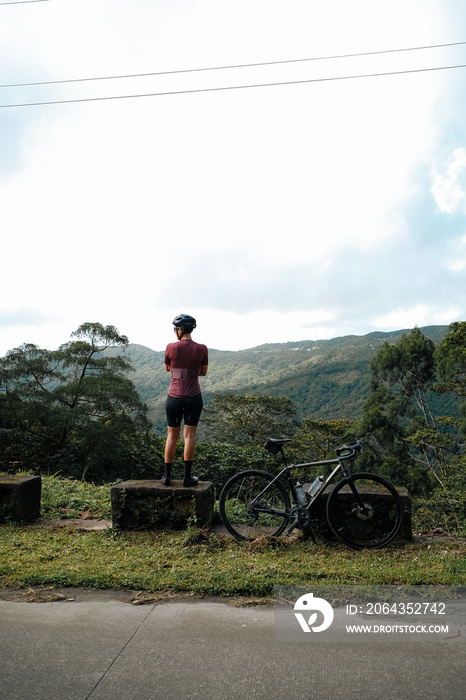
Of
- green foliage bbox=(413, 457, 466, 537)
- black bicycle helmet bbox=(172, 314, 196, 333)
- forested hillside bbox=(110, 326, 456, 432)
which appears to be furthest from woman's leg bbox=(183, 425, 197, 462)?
forested hillside bbox=(110, 326, 456, 432)

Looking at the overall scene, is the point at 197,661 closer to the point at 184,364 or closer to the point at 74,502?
the point at 184,364

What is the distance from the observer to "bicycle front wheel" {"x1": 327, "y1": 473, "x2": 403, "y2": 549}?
4137 millimetres

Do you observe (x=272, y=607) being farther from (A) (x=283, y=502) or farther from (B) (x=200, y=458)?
(B) (x=200, y=458)

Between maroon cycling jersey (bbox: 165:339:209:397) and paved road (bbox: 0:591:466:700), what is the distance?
224cm

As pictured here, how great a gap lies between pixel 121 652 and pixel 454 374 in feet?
82.3

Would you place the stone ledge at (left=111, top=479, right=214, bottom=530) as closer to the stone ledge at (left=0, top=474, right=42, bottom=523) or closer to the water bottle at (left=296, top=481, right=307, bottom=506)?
the water bottle at (left=296, top=481, right=307, bottom=506)

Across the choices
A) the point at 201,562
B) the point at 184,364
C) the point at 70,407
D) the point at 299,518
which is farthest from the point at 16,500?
the point at 70,407

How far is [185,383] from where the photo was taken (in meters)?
4.79

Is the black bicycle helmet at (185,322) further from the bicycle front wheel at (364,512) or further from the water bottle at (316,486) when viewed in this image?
the bicycle front wheel at (364,512)

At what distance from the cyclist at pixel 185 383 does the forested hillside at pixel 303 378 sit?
143ft

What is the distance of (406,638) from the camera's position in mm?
2508

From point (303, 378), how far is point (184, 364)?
87.6 meters

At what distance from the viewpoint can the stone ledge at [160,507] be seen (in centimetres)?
454

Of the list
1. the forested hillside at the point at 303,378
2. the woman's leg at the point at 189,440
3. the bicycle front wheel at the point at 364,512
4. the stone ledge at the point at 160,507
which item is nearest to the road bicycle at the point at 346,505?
the bicycle front wheel at the point at 364,512
